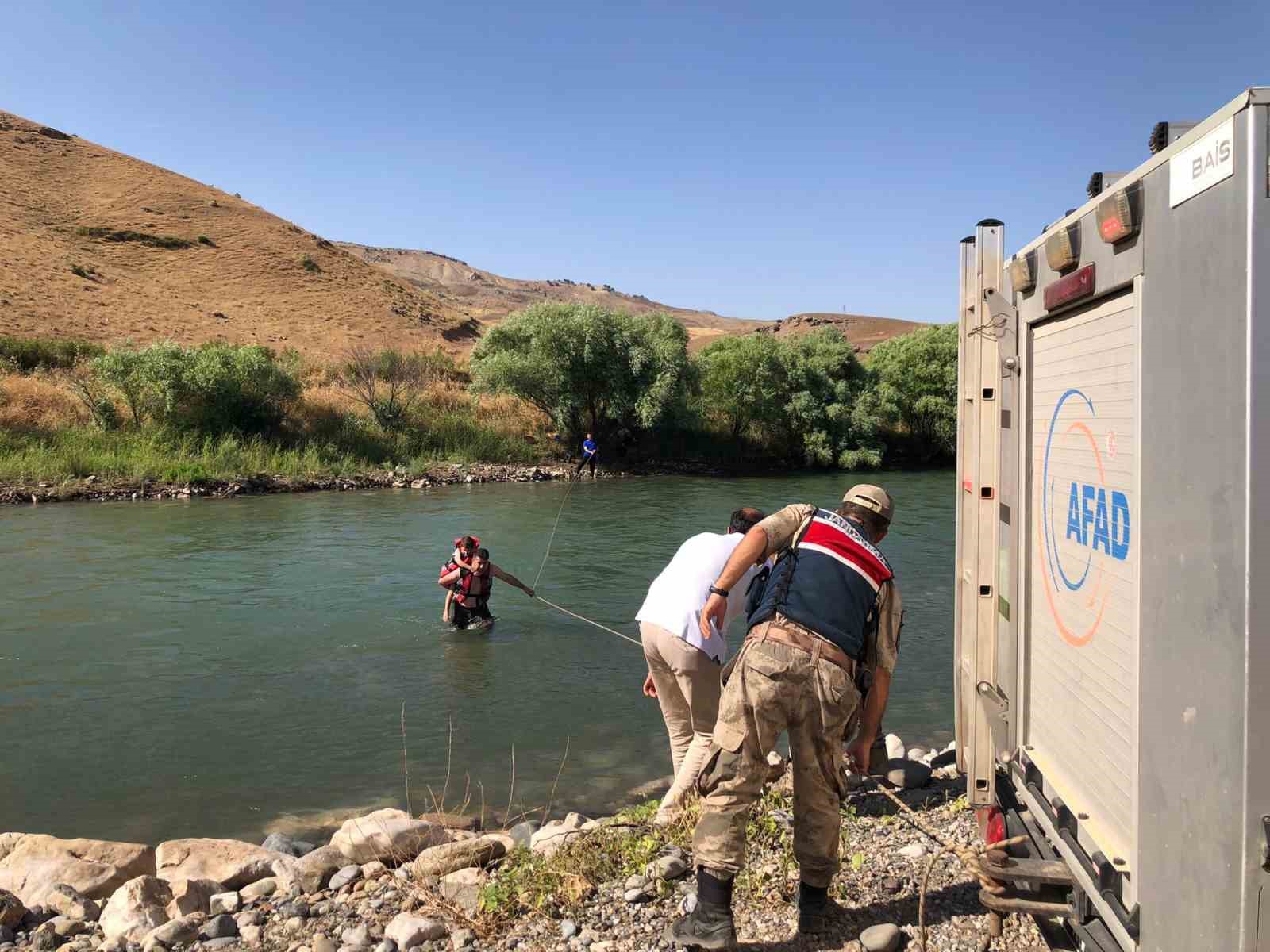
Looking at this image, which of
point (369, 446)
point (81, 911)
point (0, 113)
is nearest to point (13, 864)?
point (81, 911)

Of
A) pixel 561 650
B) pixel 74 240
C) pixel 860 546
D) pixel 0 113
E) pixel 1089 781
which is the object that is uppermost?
pixel 0 113

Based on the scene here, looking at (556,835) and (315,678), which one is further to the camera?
(315,678)

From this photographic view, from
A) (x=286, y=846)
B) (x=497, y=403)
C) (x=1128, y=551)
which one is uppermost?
(x=497, y=403)

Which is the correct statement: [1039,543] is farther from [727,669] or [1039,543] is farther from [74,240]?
[74,240]

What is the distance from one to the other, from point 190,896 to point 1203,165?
5.37m

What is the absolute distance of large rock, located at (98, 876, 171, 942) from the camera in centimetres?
457

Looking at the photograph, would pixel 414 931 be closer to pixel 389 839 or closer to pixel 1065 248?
pixel 389 839

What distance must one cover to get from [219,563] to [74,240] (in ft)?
207

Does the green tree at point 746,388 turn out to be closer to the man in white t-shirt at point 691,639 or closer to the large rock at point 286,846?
the large rock at point 286,846

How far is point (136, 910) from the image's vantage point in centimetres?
469

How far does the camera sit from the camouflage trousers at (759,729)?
3.85 meters

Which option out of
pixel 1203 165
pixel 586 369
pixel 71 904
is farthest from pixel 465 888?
pixel 586 369

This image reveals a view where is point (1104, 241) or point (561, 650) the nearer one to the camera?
point (1104, 241)

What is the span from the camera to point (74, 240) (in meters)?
68.5
